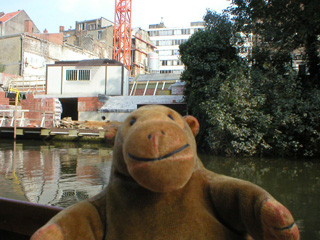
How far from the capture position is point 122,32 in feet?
131

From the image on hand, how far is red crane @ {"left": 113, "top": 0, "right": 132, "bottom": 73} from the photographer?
39219mm

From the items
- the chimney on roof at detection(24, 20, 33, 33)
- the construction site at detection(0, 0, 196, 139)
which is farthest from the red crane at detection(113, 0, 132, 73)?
the chimney on roof at detection(24, 20, 33, 33)

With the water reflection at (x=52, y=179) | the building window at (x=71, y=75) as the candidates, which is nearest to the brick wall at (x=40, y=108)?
the building window at (x=71, y=75)

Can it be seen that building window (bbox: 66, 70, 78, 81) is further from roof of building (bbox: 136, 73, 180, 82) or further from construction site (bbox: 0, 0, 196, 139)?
roof of building (bbox: 136, 73, 180, 82)

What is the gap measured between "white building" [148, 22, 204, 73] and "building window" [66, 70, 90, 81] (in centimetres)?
4287

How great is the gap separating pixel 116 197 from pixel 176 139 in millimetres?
417

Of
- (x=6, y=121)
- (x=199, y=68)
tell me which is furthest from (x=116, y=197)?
(x=6, y=121)

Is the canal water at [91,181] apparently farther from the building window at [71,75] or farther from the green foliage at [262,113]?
the building window at [71,75]

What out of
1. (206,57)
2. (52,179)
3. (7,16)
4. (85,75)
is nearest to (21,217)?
(52,179)

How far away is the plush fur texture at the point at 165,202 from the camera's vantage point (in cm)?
109

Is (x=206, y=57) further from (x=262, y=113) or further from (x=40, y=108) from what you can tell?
(x=40, y=108)

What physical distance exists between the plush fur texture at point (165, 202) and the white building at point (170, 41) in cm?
6240

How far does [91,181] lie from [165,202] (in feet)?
15.1

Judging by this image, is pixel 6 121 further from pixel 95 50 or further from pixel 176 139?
pixel 95 50
